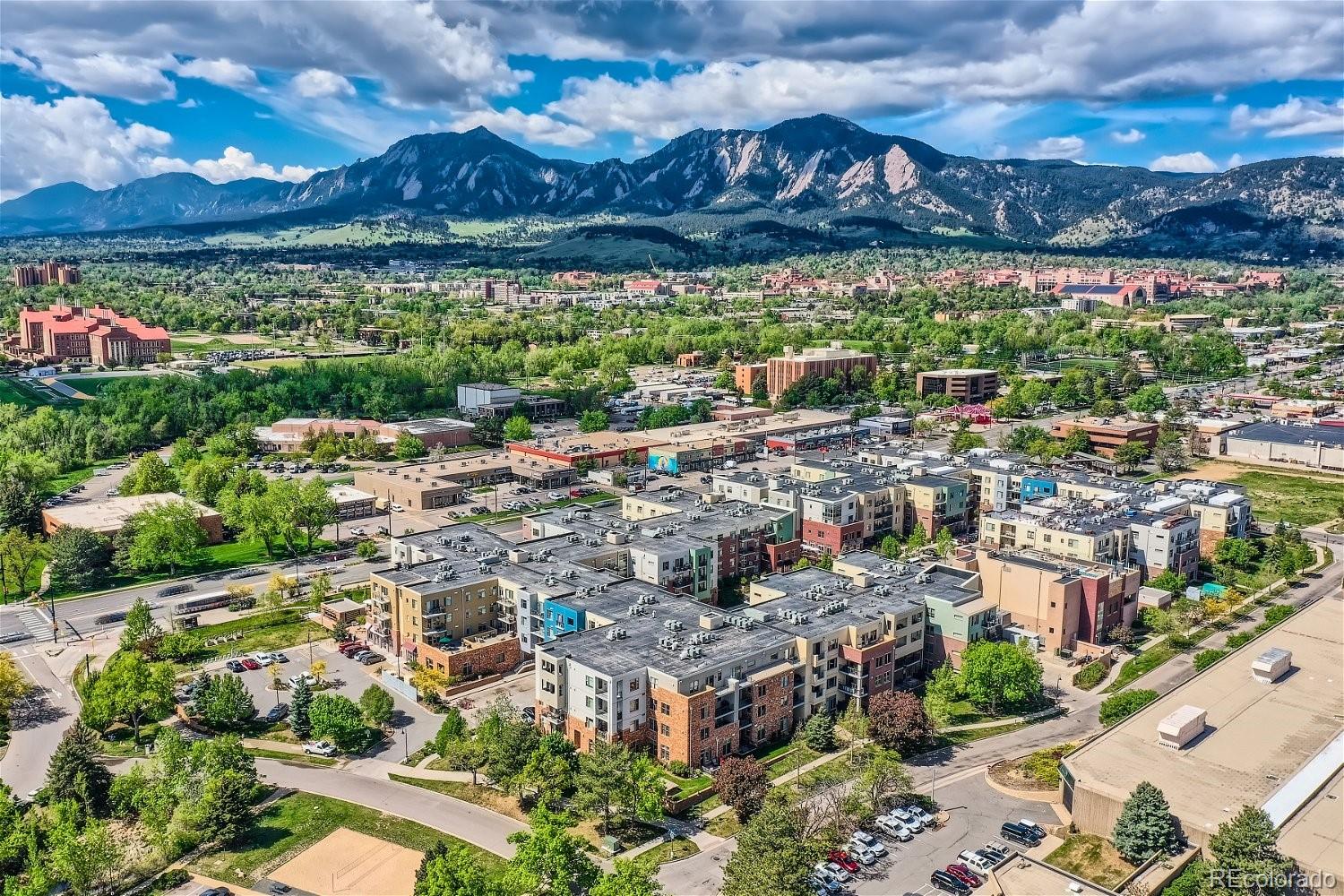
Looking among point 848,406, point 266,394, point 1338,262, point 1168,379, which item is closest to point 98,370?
point 266,394

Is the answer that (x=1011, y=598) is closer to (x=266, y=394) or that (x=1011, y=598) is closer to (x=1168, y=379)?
(x=266, y=394)

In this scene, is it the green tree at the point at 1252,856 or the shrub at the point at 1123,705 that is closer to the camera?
the green tree at the point at 1252,856

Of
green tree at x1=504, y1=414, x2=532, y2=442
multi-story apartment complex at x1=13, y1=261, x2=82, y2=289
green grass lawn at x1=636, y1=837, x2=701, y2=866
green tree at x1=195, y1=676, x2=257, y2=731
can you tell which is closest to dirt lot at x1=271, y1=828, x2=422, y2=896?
green grass lawn at x1=636, y1=837, x2=701, y2=866

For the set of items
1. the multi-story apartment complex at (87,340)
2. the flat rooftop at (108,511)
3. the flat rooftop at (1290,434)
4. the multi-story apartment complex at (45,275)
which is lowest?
the flat rooftop at (108,511)

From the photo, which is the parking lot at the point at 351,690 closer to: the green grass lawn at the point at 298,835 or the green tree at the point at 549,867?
the green grass lawn at the point at 298,835

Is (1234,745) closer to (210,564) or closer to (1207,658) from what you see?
(1207,658)

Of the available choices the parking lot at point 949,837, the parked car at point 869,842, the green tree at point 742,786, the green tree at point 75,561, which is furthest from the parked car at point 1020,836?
the green tree at point 75,561
